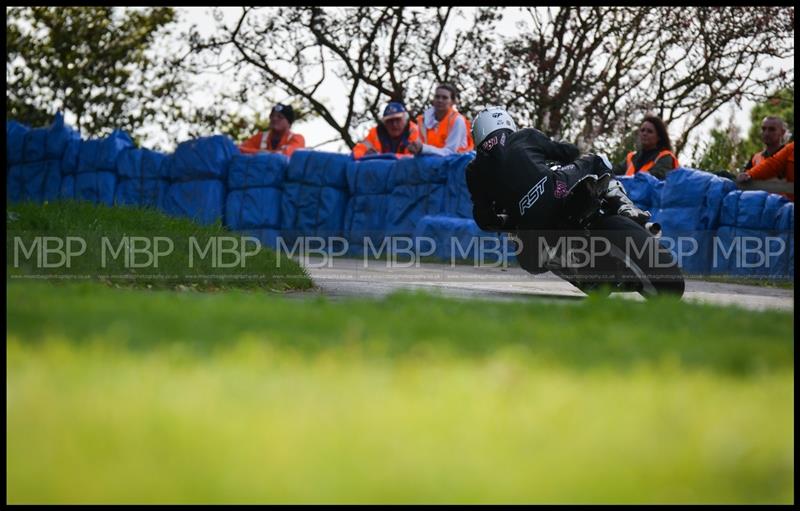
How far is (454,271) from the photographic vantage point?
13.1 meters

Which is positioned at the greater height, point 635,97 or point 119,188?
point 635,97

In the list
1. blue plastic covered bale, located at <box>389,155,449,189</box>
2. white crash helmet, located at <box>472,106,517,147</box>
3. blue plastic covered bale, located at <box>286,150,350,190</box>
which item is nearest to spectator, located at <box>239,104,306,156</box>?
blue plastic covered bale, located at <box>286,150,350,190</box>

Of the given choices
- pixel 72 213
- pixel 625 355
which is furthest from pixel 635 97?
pixel 625 355

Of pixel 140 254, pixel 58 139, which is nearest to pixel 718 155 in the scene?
pixel 58 139

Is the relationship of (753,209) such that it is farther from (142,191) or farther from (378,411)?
(378,411)

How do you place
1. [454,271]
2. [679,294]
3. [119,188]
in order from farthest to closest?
1. [119,188]
2. [454,271]
3. [679,294]

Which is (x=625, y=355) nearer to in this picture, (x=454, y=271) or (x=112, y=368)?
(x=112, y=368)

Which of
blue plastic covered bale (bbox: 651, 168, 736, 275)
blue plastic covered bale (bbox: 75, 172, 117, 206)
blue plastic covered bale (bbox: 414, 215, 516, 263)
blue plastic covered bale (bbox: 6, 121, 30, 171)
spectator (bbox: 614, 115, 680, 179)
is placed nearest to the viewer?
blue plastic covered bale (bbox: 651, 168, 736, 275)

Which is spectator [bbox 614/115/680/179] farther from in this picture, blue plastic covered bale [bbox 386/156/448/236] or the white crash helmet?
the white crash helmet

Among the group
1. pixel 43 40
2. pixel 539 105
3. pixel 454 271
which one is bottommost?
pixel 454 271

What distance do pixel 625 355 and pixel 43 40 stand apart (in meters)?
27.2

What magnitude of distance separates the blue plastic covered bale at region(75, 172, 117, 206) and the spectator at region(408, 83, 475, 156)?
5.35 m

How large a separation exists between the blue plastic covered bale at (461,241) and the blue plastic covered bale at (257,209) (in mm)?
2859

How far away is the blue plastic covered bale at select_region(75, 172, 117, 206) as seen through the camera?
752 inches
